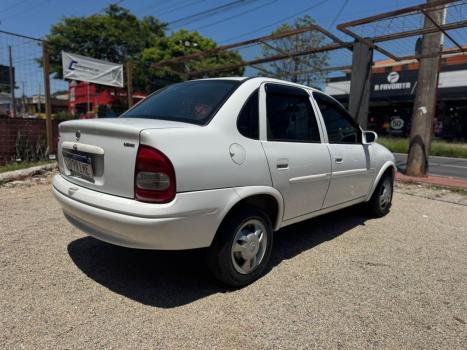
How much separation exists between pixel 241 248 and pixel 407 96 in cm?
2688

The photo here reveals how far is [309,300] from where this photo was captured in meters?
2.91

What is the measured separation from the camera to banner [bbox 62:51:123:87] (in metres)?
8.70

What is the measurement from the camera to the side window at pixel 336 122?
160 inches

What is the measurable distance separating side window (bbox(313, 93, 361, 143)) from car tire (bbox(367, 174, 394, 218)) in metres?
1.00

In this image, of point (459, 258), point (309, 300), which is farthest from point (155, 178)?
point (459, 258)

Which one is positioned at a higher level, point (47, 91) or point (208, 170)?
point (47, 91)

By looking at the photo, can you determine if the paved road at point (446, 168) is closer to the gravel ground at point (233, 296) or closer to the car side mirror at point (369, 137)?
the car side mirror at point (369, 137)

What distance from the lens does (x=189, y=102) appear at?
3215 millimetres

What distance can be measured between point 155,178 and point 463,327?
2454 mm

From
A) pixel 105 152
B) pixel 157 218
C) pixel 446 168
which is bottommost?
pixel 446 168

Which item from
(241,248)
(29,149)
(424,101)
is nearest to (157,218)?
(241,248)

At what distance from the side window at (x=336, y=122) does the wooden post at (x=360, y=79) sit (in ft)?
12.6

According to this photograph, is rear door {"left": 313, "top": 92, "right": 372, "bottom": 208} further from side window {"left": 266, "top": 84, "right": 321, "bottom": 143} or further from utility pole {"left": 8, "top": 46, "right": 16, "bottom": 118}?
utility pole {"left": 8, "top": 46, "right": 16, "bottom": 118}

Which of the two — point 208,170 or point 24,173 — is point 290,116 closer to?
point 208,170
